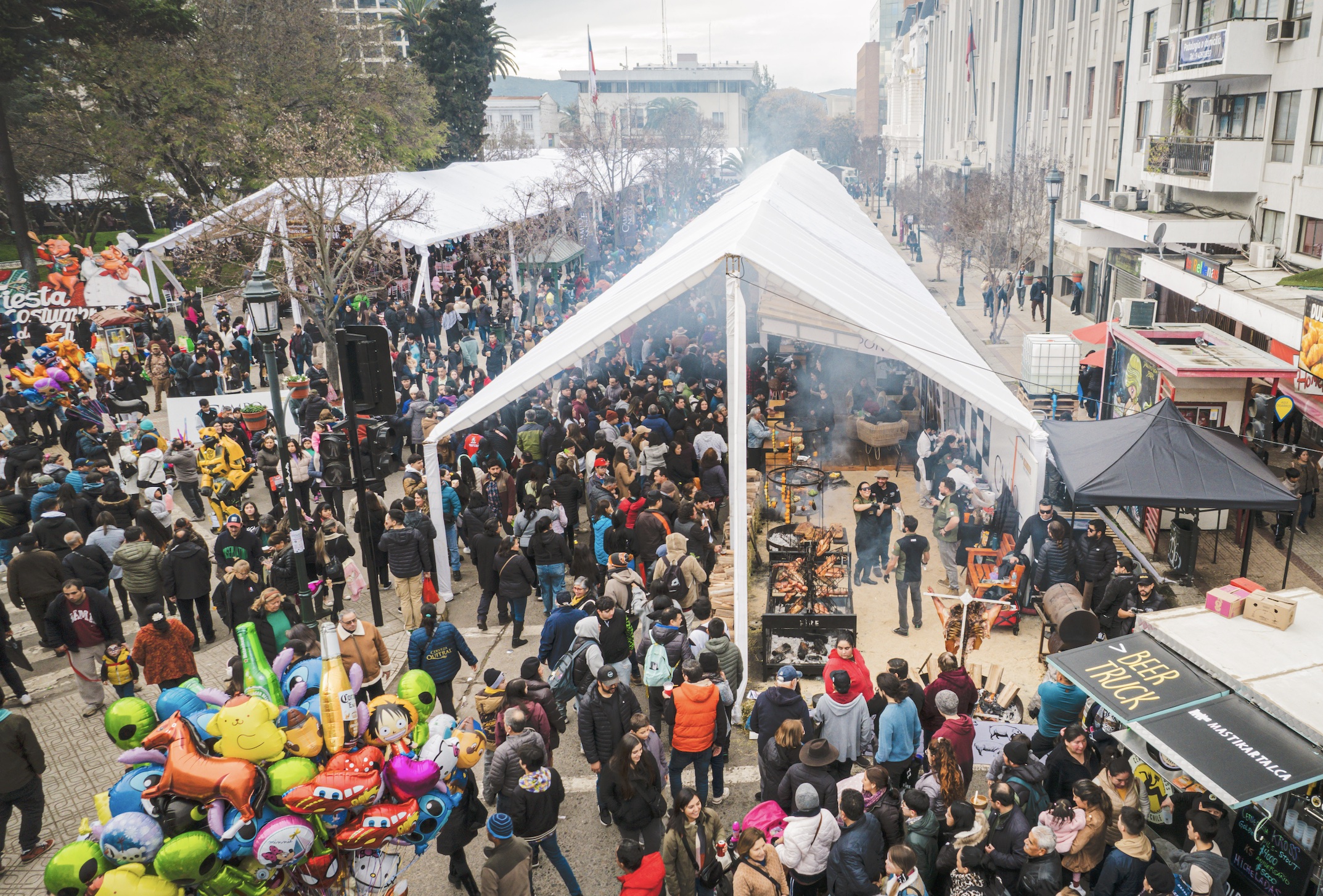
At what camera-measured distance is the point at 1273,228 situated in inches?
837

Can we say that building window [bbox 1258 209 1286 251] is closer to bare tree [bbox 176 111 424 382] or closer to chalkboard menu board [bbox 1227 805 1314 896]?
chalkboard menu board [bbox 1227 805 1314 896]

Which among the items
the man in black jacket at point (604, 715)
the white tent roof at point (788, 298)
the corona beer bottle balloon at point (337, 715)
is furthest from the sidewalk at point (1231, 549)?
the corona beer bottle balloon at point (337, 715)

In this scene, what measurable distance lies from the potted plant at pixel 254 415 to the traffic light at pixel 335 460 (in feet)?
11.7

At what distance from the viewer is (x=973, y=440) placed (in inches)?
610

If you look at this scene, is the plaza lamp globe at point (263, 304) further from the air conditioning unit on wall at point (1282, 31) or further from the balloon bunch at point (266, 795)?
the air conditioning unit on wall at point (1282, 31)

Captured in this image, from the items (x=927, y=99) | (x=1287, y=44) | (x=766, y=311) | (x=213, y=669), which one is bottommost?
(x=213, y=669)

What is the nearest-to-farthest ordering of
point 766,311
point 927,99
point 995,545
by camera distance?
point 995,545
point 766,311
point 927,99

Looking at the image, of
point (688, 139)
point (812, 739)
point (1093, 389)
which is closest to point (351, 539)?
point (812, 739)

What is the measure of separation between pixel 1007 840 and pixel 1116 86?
34.6 meters

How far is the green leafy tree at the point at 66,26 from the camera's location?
30594 mm

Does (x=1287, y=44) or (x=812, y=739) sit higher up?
(x=1287, y=44)

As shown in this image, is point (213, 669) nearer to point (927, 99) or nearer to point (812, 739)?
point (812, 739)

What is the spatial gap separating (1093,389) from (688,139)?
5066 cm

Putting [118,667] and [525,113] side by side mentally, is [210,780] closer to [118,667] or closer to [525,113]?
[118,667]
